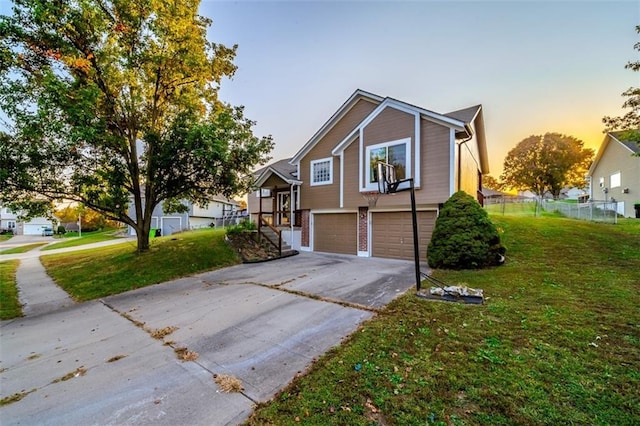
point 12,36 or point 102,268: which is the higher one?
point 12,36

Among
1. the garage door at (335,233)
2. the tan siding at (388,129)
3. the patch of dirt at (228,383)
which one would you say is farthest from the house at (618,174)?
the patch of dirt at (228,383)

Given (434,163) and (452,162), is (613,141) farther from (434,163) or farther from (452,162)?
(434,163)

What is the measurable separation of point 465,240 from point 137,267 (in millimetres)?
12686

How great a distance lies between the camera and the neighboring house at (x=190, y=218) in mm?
29609

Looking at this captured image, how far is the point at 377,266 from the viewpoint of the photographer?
10797mm

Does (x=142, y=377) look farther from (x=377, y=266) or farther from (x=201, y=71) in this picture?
(x=201, y=71)

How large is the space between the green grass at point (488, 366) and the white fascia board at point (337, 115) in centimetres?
1110

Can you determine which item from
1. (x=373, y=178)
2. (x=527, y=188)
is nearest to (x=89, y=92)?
(x=373, y=178)

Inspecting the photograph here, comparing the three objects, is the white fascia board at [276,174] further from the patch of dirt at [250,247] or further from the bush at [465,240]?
the bush at [465,240]

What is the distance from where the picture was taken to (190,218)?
32062 mm

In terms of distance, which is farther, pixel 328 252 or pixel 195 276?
pixel 328 252

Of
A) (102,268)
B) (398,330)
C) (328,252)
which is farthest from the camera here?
(328,252)

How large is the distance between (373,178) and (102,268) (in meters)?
12.4

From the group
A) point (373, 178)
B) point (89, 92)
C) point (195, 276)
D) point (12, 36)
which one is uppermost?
point (12, 36)
